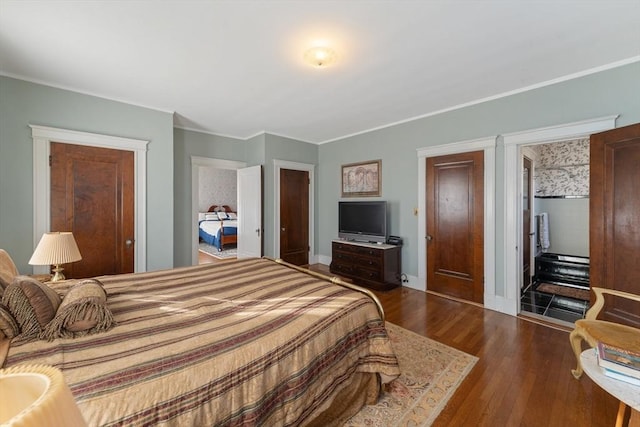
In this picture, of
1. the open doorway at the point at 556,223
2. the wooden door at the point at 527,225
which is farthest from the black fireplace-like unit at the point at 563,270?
the wooden door at the point at 527,225

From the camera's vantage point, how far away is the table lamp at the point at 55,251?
2285mm

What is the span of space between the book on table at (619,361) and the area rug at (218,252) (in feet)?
20.2

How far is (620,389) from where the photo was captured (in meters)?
1.27

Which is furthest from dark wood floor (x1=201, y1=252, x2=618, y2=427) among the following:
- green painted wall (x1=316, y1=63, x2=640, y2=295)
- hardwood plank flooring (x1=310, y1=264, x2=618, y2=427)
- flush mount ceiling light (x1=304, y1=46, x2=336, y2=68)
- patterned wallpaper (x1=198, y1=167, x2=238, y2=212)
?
patterned wallpaper (x1=198, y1=167, x2=238, y2=212)

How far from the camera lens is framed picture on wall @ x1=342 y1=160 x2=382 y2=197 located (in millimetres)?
4660

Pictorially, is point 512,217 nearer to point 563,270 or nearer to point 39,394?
point 563,270

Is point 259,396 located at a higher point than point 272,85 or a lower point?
lower

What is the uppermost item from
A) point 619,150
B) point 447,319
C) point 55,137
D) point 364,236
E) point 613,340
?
point 55,137

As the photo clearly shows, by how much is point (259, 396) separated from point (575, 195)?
599 centimetres

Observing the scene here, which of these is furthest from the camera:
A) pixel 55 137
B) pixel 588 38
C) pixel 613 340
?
pixel 55 137

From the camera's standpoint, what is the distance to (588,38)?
7.13ft

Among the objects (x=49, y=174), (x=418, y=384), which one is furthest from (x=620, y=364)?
(x=49, y=174)

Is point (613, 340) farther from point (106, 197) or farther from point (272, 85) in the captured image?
point (106, 197)

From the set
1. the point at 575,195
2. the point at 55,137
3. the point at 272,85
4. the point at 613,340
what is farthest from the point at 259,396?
the point at 575,195
